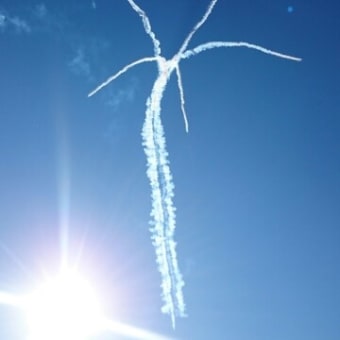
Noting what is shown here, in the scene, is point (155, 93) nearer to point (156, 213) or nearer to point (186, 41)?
point (186, 41)

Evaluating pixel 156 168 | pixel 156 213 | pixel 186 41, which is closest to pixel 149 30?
pixel 186 41

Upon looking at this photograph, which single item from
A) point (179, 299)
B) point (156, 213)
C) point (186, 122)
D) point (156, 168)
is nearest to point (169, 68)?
point (186, 122)

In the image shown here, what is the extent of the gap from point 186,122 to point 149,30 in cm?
325

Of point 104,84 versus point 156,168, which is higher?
point 104,84

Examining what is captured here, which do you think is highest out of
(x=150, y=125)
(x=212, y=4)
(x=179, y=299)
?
(x=212, y=4)

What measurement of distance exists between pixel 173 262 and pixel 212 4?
857cm

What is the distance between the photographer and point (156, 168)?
10.2 meters

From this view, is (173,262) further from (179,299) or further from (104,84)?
(104,84)

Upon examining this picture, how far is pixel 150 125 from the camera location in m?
10.2

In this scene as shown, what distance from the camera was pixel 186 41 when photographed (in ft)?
33.3

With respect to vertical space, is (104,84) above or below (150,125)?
above

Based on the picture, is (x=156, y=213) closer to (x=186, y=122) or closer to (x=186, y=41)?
(x=186, y=122)

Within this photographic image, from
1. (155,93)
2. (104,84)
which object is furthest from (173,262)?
(104,84)

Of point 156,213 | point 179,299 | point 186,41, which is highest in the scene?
point 186,41
